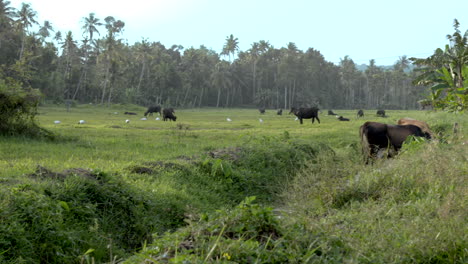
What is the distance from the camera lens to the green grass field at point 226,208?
4246 millimetres

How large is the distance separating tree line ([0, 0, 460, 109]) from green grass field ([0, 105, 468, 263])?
4029cm

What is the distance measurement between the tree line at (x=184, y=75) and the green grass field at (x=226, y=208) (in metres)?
40.3

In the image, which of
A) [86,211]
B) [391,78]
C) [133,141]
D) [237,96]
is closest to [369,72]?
[391,78]

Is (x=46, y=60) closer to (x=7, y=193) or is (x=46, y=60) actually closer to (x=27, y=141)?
(x=27, y=141)

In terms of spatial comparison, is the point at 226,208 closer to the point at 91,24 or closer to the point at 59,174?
the point at 59,174

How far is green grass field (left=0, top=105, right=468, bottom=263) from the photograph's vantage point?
425cm

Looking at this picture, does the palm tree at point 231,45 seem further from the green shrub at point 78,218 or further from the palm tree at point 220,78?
the green shrub at point 78,218

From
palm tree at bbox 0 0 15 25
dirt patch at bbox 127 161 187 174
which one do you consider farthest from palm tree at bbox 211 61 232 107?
dirt patch at bbox 127 161 187 174

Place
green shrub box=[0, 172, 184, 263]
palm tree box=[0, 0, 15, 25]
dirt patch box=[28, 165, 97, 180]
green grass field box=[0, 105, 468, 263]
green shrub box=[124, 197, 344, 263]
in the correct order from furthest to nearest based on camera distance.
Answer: palm tree box=[0, 0, 15, 25] < dirt patch box=[28, 165, 97, 180] < green shrub box=[0, 172, 184, 263] < green grass field box=[0, 105, 468, 263] < green shrub box=[124, 197, 344, 263]

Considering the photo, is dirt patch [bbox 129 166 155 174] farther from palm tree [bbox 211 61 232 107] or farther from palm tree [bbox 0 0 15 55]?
palm tree [bbox 211 61 232 107]

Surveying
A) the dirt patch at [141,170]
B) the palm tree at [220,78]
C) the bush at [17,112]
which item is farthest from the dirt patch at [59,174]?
the palm tree at [220,78]

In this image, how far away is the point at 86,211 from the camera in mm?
5805

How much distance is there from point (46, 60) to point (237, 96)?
36.3m

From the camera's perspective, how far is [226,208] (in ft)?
23.9
